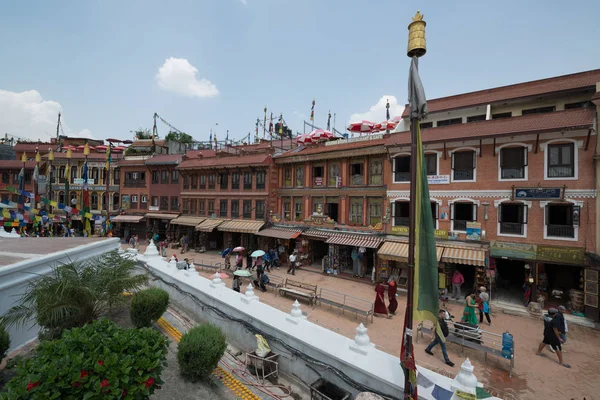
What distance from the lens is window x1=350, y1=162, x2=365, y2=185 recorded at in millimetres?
21766

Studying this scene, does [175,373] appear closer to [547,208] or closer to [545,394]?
[545,394]

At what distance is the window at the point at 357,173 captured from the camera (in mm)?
21766

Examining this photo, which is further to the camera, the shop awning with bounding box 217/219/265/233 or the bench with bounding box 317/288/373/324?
the shop awning with bounding box 217/219/265/233

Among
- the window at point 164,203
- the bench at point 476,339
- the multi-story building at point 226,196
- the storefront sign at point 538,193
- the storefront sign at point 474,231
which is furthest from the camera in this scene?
the window at point 164,203

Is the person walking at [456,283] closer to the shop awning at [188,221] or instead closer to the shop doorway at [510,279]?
the shop doorway at [510,279]

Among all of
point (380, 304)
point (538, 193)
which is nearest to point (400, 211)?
point (538, 193)

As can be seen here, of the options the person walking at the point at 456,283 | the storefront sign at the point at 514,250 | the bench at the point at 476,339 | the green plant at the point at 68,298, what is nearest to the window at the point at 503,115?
the storefront sign at the point at 514,250

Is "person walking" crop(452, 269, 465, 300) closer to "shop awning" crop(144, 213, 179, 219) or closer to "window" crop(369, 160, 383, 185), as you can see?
"window" crop(369, 160, 383, 185)

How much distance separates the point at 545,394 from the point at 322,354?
Result: 255 inches

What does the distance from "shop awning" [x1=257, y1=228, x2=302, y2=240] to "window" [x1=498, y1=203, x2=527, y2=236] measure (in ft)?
43.7

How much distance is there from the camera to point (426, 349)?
988 centimetres

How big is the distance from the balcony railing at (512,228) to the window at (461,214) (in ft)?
4.95

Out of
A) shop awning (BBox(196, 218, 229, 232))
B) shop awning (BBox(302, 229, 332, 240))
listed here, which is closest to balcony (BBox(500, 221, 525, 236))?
shop awning (BBox(302, 229, 332, 240))

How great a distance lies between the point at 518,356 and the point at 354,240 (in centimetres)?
1074
